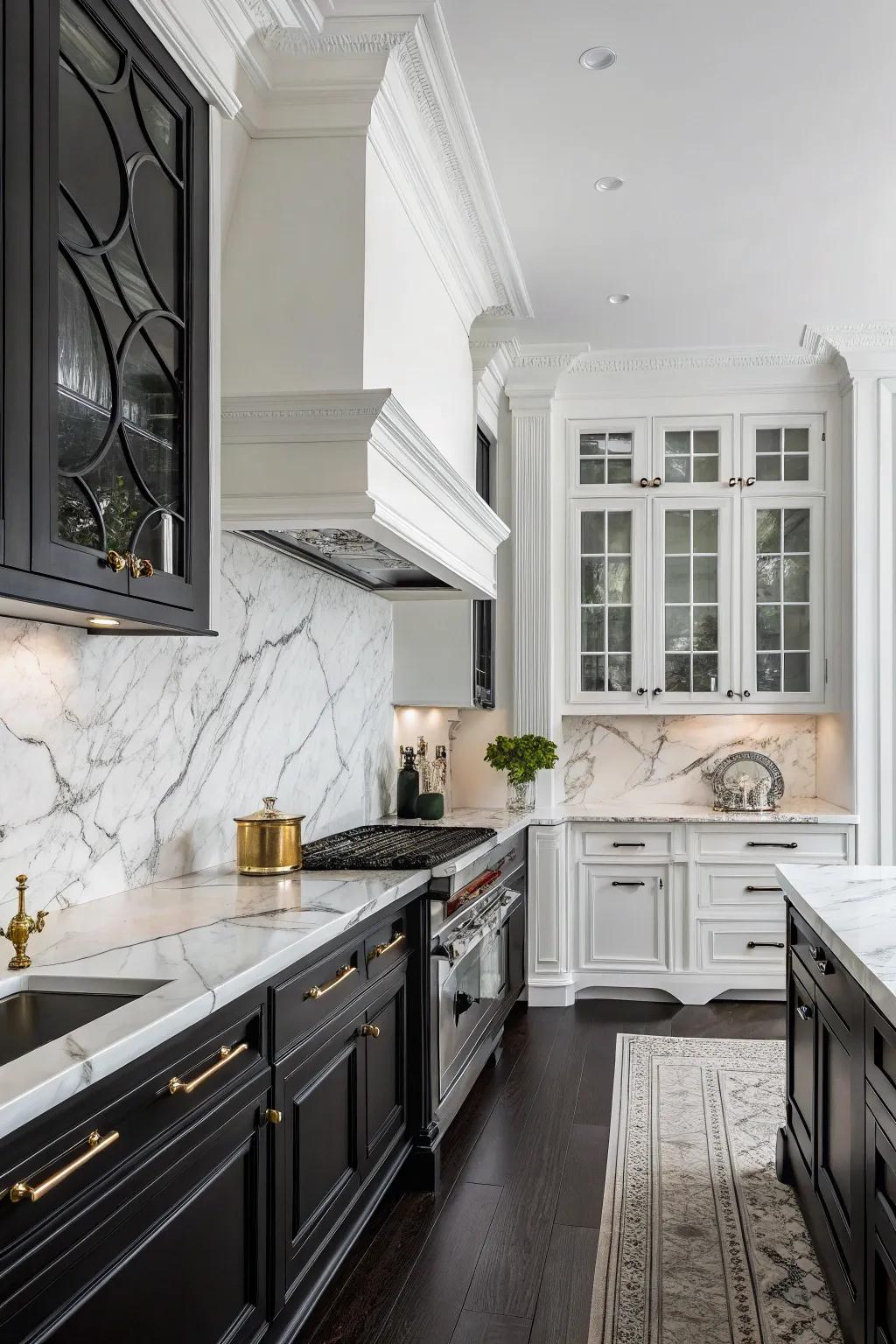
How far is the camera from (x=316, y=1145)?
2.26 m

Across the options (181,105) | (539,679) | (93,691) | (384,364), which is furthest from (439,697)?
(181,105)

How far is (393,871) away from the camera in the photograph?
9.74ft

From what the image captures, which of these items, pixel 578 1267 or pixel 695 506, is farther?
pixel 695 506

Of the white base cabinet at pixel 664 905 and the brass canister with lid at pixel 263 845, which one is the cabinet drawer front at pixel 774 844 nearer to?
the white base cabinet at pixel 664 905

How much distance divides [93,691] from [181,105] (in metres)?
1.21

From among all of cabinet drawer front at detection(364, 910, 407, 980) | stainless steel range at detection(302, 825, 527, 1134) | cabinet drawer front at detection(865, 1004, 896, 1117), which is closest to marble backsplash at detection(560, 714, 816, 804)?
stainless steel range at detection(302, 825, 527, 1134)

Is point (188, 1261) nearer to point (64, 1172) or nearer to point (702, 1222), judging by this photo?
point (64, 1172)

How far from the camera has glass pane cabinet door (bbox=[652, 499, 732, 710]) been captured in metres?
5.35

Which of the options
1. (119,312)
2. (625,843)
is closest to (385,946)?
(119,312)

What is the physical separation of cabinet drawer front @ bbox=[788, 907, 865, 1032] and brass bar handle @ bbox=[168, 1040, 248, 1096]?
46.1 inches

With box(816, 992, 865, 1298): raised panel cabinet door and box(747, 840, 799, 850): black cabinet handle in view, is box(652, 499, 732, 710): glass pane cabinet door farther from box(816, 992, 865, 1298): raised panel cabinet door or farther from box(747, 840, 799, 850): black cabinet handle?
box(816, 992, 865, 1298): raised panel cabinet door

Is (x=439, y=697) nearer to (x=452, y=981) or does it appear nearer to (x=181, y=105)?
(x=452, y=981)

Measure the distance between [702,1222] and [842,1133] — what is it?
0.72 metres

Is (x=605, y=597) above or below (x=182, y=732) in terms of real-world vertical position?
above
